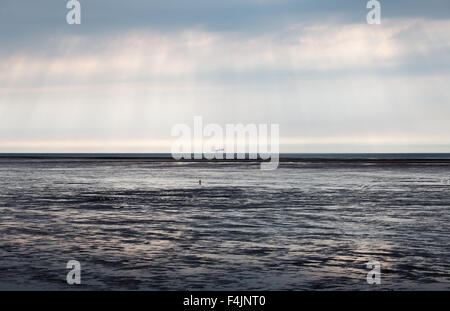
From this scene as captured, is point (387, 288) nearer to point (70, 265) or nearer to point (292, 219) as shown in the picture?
point (70, 265)

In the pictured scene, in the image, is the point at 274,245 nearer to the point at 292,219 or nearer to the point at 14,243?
the point at 292,219

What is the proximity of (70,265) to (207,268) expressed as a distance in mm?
3331

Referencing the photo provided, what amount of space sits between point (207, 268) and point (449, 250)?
6986mm

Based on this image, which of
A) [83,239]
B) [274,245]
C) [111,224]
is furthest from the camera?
[111,224]

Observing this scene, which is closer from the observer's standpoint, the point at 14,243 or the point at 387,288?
the point at 387,288

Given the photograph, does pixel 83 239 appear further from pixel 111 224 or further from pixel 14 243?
pixel 111 224

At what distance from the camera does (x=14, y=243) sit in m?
16.8

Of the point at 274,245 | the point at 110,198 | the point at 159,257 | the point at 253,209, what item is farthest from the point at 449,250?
the point at 110,198
